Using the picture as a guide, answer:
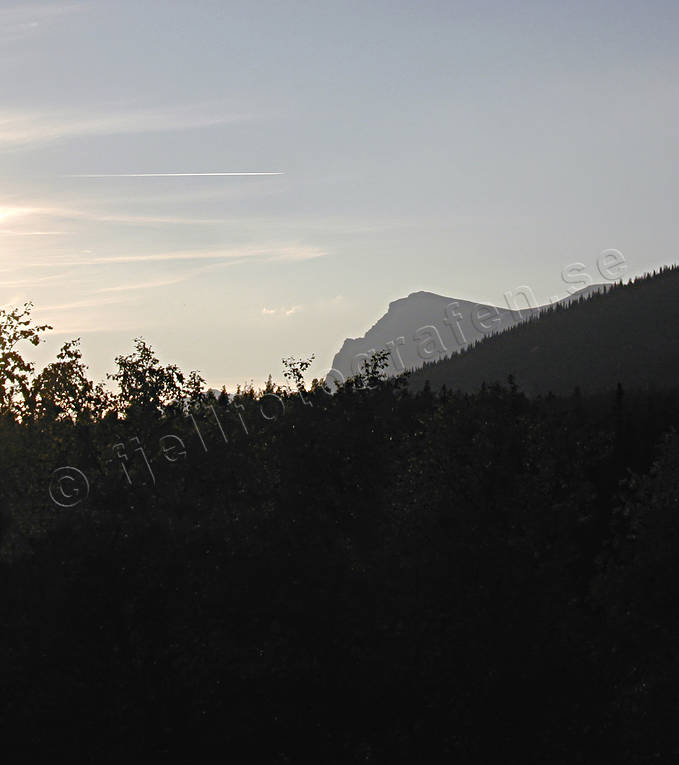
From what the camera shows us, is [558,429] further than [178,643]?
Yes

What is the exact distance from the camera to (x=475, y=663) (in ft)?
117

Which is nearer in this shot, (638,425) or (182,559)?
(182,559)

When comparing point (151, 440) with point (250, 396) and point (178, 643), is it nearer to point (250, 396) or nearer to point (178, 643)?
point (250, 396)

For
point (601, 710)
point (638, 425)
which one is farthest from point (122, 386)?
point (638, 425)

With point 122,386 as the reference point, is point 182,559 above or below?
below

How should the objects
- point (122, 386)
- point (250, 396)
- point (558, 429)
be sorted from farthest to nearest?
1. point (250, 396)
2. point (122, 386)
3. point (558, 429)

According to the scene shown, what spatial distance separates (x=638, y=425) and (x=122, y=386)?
222 feet

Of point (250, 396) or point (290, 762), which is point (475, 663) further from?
point (250, 396)

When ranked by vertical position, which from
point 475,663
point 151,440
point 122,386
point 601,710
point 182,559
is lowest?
point 601,710

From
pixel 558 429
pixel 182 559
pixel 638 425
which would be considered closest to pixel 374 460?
pixel 558 429

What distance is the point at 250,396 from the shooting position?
10812 cm

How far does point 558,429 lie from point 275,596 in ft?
132

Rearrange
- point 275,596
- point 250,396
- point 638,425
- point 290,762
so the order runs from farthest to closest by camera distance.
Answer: point 638,425, point 250,396, point 275,596, point 290,762

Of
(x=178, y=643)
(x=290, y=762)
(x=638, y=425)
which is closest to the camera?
(x=290, y=762)
